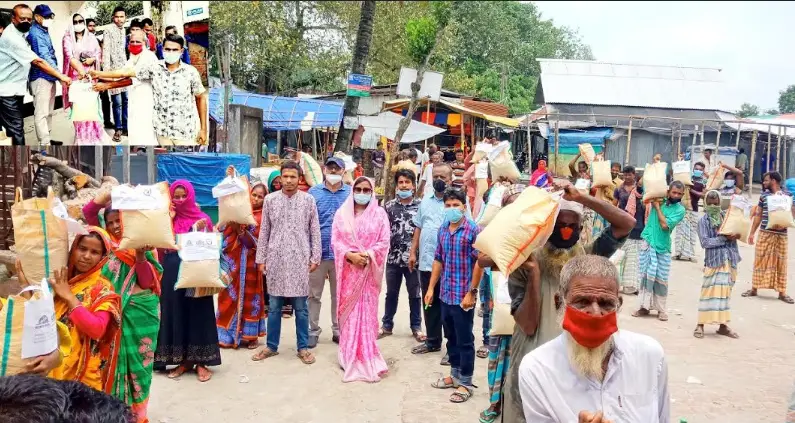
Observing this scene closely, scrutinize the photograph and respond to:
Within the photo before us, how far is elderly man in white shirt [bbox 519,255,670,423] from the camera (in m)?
2.03

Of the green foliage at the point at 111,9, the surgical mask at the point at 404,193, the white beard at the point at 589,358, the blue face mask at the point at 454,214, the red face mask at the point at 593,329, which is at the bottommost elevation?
the white beard at the point at 589,358

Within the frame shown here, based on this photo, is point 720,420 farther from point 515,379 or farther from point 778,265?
point 778,265

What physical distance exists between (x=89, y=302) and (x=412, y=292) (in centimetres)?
375

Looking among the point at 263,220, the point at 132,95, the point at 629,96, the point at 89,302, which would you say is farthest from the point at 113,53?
the point at 629,96

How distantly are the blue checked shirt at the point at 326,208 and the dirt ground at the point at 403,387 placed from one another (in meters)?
0.97

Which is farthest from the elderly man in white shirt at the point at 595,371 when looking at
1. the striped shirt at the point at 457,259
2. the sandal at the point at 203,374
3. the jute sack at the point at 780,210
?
the jute sack at the point at 780,210

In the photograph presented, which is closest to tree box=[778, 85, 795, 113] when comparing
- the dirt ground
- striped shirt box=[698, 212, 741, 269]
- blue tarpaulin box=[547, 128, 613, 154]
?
A: striped shirt box=[698, 212, 741, 269]

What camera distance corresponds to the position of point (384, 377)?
5.59 meters

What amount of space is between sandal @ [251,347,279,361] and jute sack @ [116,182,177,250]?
245 centimetres

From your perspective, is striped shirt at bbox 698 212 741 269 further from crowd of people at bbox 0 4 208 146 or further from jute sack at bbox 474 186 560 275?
crowd of people at bbox 0 4 208 146

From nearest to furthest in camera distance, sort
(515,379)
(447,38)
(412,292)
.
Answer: (515,379) < (412,292) < (447,38)

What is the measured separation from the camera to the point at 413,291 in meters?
6.60

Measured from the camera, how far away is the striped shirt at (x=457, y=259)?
5015 millimetres

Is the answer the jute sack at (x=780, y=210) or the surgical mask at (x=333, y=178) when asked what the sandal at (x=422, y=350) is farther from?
the jute sack at (x=780, y=210)
